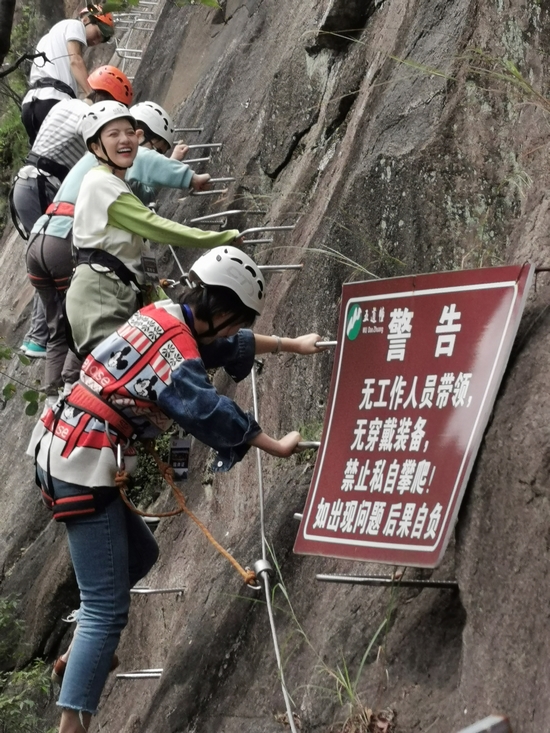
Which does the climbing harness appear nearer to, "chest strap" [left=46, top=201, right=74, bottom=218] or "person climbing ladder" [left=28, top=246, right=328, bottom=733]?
"person climbing ladder" [left=28, top=246, right=328, bottom=733]

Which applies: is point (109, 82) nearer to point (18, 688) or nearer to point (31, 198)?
point (31, 198)

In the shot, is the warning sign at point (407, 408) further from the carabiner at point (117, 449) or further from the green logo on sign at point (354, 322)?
the carabiner at point (117, 449)

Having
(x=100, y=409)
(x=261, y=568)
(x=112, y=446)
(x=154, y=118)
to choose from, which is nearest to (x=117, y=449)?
(x=112, y=446)

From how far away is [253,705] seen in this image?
4070mm

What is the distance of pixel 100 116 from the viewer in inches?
195

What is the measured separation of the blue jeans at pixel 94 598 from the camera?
4160mm

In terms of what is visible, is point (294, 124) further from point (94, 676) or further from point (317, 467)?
point (94, 676)

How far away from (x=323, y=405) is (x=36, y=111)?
328cm

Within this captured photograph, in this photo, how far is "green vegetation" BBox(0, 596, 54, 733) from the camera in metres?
5.54

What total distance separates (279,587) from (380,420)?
120cm

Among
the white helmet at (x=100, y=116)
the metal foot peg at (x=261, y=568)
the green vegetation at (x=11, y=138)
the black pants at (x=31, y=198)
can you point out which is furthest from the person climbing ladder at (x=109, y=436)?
the green vegetation at (x=11, y=138)

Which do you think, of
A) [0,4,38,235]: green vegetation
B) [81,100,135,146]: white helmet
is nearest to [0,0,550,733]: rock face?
[81,100,135,146]: white helmet

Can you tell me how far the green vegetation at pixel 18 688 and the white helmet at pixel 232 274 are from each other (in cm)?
283

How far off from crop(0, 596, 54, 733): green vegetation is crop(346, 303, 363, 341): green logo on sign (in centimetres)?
308
